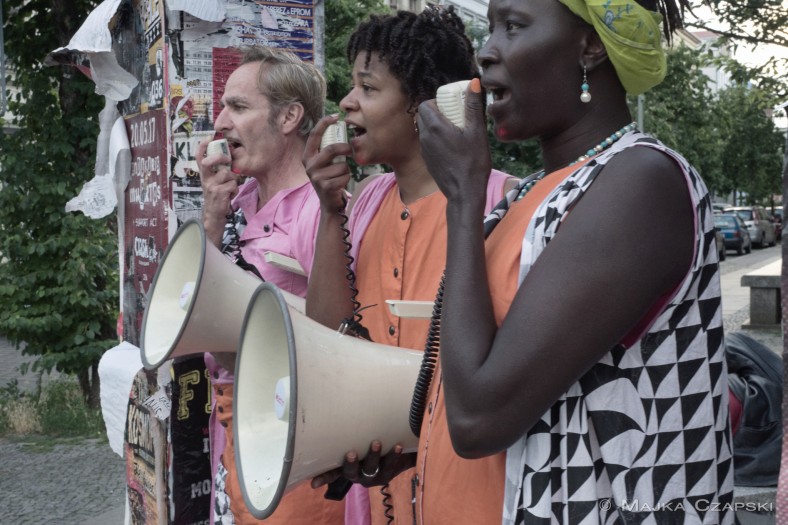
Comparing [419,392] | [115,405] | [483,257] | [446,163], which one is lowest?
[115,405]

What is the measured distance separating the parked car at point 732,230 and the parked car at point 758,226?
9.18 feet

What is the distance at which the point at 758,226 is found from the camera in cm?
3378

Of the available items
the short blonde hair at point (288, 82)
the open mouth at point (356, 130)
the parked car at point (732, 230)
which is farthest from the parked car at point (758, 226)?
the open mouth at point (356, 130)

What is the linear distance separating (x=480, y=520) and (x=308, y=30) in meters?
2.34

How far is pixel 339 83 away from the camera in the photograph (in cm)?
1619

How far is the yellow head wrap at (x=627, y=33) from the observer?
1479mm

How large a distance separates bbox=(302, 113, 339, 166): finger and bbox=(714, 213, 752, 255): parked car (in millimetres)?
28922

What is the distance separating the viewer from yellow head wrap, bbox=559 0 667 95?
1.48 meters

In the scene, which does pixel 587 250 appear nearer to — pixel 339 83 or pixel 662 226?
pixel 662 226

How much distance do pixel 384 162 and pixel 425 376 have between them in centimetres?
82

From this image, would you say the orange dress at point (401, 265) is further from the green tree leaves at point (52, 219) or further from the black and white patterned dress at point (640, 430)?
the green tree leaves at point (52, 219)

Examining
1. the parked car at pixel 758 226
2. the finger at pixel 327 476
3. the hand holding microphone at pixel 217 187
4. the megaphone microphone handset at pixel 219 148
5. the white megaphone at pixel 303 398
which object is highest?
the megaphone microphone handset at pixel 219 148

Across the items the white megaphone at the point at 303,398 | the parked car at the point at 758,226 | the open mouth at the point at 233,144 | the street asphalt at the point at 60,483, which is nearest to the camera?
the white megaphone at the point at 303,398

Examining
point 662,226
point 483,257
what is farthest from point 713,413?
point 483,257
